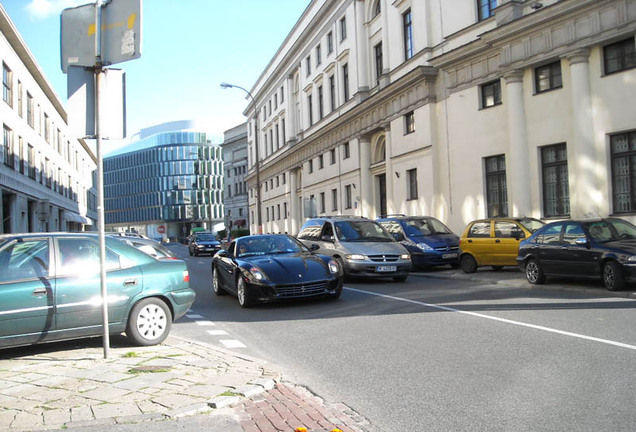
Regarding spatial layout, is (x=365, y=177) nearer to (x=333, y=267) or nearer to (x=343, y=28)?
(x=343, y=28)

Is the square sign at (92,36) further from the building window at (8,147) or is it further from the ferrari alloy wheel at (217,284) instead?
the building window at (8,147)

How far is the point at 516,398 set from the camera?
182 inches

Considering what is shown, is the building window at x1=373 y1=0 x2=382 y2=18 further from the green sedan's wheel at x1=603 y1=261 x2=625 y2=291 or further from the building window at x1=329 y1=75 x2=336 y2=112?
the green sedan's wheel at x1=603 y1=261 x2=625 y2=291

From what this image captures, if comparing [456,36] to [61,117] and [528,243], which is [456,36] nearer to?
[528,243]

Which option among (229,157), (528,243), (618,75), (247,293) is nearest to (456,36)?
(618,75)

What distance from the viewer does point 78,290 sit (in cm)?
669

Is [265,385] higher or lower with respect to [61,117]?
lower

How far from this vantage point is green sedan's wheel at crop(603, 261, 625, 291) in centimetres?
1049

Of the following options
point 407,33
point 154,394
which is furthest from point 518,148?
point 154,394

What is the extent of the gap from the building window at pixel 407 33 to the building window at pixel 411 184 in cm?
558

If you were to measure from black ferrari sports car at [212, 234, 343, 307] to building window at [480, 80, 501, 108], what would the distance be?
510 inches

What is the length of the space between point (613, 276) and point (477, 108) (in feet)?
42.6

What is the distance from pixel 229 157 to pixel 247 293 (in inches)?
2898

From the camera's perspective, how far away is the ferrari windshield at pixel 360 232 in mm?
14961
